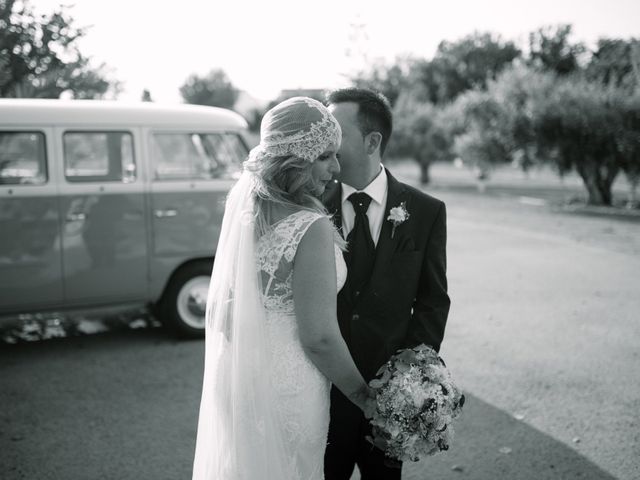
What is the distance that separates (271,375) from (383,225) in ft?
2.94

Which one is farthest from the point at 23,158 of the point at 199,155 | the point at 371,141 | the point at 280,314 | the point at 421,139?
the point at 421,139

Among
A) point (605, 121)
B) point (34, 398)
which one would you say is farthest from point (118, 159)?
point (605, 121)

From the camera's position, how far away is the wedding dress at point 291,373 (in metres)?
2.37

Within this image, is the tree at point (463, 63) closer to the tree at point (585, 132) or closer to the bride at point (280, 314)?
the tree at point (585, 132)

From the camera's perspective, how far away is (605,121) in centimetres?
1728

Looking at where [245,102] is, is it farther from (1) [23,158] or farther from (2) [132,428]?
(2) [132,428]

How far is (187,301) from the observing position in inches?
264

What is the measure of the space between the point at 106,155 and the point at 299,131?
4.65m

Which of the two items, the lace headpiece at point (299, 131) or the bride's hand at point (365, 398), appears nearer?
the lace headpiece at point (299, 131)

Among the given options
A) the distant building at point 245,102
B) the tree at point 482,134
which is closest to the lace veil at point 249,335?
the tree at point 482,134

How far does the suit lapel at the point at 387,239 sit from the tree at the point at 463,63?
53.2 m

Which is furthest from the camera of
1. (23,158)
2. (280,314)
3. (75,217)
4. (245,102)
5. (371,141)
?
(245,102)

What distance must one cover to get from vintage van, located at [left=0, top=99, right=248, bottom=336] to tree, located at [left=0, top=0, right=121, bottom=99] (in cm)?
250

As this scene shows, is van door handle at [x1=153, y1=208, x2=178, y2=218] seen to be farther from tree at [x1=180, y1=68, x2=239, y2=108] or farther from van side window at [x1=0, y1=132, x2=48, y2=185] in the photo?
tree at [x1=180, y1=68, x2=239, y2=108]
